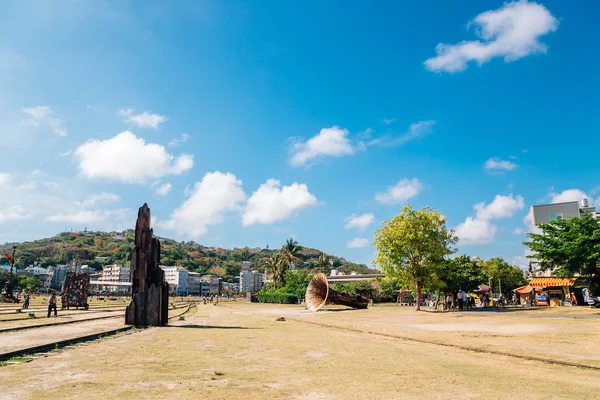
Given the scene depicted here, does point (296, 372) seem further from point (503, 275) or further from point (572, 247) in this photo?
point (503, 275)

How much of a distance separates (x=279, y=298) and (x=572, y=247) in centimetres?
5030

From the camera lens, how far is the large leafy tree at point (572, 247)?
92.6 ft

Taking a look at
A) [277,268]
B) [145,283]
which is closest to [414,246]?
[145,283]

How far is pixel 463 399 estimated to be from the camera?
19.3ft

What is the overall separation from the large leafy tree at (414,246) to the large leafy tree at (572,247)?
7.69m

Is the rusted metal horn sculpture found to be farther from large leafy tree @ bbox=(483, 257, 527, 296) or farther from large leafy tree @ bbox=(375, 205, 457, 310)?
large leafy tree @ bbox=(483, 257, 527, 296)

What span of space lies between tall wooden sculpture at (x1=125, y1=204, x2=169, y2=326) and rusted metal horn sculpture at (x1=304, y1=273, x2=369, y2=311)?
2549cm

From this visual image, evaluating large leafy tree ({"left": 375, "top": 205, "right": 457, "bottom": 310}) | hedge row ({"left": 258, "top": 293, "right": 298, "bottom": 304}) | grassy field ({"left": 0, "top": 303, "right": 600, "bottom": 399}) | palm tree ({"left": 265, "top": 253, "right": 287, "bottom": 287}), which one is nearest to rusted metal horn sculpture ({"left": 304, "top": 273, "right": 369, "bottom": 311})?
large leafy tree ({"left": 375, "top": 205, "right": 457, "bottom": 310})

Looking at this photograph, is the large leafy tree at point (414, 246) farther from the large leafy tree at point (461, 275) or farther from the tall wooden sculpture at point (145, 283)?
the tall wooden sculpture at point (145, 283)

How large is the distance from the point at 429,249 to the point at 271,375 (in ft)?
105

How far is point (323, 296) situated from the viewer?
1801 inches

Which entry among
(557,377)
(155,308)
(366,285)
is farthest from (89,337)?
(366,285)

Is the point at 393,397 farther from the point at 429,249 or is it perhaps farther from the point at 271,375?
the point at 429,249

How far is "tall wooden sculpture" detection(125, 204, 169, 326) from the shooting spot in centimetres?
1950
